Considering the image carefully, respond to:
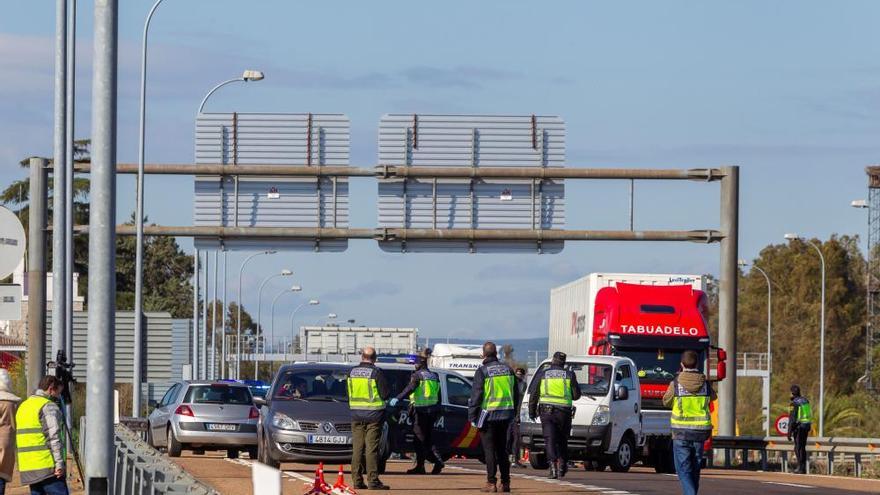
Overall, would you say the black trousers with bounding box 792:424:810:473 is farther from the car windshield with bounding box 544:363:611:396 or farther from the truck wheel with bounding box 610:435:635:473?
the car windshield with bounding box 544:363:611:396

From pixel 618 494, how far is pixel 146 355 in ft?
57.1

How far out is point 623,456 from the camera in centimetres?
3044

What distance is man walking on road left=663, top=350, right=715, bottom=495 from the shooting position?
19.1m

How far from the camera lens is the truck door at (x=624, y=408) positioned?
29844mm

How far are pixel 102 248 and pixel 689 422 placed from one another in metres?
8.20

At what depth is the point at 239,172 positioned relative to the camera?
36688mm

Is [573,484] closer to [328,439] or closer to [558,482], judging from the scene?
[558,482]

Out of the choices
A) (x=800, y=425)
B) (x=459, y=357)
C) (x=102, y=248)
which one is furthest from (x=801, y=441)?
(x=102, y=248)

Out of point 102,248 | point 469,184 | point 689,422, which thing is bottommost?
point 689,422

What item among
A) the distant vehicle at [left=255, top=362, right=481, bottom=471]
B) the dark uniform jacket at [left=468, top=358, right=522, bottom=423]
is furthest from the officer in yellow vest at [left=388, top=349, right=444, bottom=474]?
the dark uniform jacket at [left=468, top=358, right=522, bottom=423]

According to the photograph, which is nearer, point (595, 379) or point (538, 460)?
point (595, 379)

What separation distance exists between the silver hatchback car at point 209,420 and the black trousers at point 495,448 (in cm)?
1162

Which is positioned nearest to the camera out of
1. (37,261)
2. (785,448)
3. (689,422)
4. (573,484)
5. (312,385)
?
(689,422)

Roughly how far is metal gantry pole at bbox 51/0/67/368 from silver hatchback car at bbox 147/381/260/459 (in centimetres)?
610
